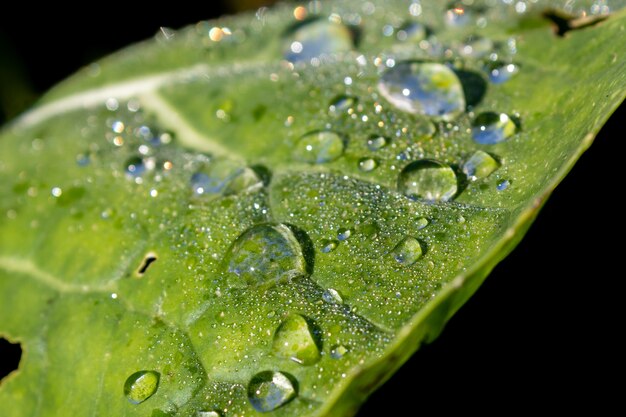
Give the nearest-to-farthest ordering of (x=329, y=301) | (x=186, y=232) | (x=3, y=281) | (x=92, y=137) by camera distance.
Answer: (x=329, y=301) → (x=186, y=232) → (x=3, y=281) → (x=92, y=137)

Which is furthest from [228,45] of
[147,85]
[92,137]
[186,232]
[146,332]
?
[146,332]

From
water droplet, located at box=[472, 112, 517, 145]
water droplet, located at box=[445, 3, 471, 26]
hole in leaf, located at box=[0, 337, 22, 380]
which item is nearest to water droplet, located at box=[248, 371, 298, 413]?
water droplet, located at box=[472, 112, 517, 145]

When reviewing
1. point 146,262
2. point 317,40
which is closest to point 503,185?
point 146,262

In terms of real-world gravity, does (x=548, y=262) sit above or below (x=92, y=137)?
below

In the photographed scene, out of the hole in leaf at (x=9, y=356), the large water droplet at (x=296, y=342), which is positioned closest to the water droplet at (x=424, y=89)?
the large water droplet at (x=296, y=342)

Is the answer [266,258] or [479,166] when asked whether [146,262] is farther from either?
[479,166]

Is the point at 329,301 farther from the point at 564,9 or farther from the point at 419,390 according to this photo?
the point at 564,9
